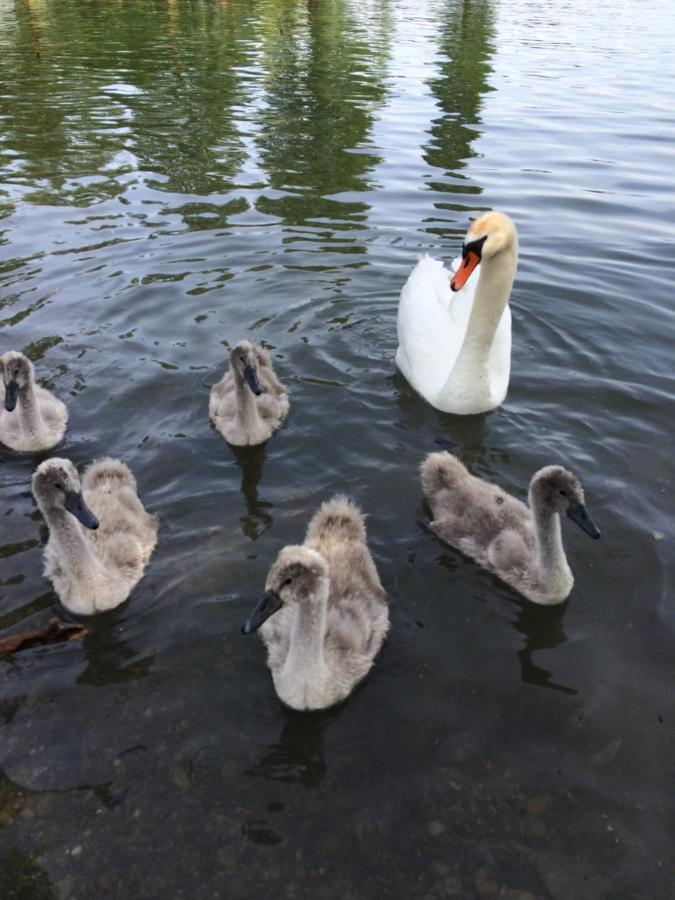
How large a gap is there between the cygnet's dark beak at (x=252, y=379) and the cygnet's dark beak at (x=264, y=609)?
2.75 meters

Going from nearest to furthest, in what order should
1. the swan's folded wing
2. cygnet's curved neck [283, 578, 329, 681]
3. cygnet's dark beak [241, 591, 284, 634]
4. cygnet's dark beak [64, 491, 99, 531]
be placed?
cygnet's dark beak [241, 591, 284, 634] < cygnet's curved neck [283, 578, 329, 681] < cygnet's dark beak [64, 491, 99, 531] < the swan's folded wing

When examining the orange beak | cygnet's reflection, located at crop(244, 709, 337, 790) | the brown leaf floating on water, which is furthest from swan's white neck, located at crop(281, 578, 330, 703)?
the orange beak

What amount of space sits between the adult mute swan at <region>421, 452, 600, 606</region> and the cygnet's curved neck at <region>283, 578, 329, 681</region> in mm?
1585

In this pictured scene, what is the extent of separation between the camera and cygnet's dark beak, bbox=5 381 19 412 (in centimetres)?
666

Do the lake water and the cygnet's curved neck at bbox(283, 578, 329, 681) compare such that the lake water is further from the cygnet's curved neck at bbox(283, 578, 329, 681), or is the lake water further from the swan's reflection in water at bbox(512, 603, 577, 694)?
the cygnet's curved neck at bbox(283, 578, 329, 681)

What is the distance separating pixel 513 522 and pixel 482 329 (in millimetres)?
2240

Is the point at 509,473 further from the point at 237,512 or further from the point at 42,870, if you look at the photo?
the point at 42,870

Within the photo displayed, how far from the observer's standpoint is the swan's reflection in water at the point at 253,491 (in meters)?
6.14

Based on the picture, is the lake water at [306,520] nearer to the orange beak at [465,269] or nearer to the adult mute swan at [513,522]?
the adult mute swan at [513,522]

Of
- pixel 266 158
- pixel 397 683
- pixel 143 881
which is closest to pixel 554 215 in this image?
pixel 266 158

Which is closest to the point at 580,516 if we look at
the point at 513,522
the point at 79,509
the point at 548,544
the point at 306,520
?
the point at 548,544

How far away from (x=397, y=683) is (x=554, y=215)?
33.6 feet

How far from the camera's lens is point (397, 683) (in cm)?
479

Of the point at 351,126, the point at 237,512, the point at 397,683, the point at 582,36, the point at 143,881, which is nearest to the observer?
the point at 143,881
